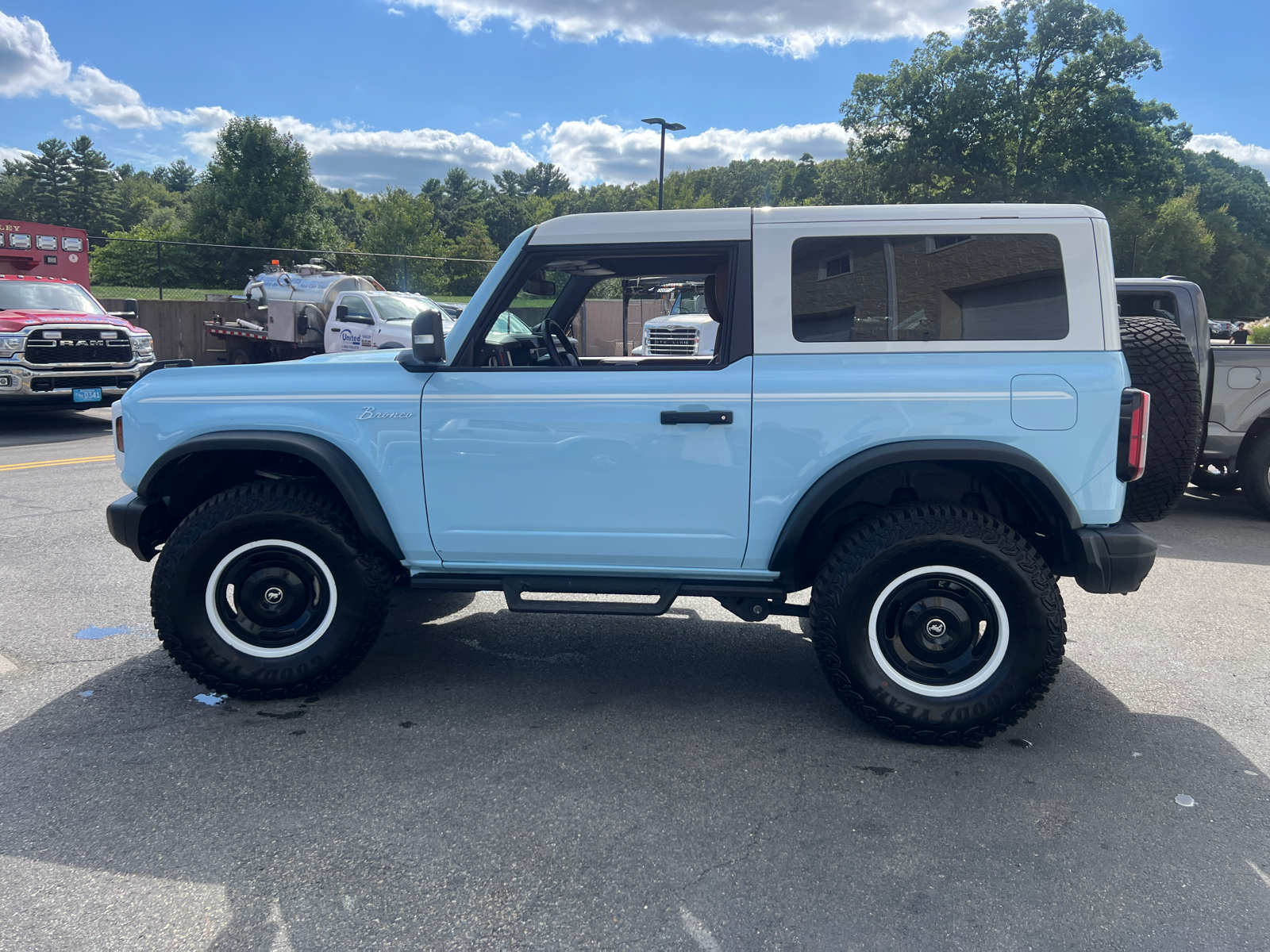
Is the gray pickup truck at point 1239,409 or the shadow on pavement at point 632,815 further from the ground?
the gray pickup truck at point 1239,409

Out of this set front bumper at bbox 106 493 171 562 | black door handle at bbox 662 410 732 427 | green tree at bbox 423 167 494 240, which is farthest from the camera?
green tree at bbox 423 167 494 240

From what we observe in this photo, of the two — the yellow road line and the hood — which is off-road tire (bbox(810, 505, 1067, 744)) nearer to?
the yellow road line

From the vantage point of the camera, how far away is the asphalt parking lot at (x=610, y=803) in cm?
235

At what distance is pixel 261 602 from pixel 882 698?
8.40 ft

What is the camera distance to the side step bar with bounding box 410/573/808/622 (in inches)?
140

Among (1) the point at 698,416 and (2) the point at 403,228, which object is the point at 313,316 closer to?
(1) the point at 698,416

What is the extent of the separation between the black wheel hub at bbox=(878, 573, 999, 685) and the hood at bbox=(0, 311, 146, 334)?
1212cm

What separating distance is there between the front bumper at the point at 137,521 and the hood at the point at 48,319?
9.57 meters

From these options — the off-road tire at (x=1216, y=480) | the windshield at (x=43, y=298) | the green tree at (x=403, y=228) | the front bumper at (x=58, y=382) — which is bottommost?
the off-road tire at (x=1216, y=480)

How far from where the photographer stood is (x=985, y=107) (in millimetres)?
42812

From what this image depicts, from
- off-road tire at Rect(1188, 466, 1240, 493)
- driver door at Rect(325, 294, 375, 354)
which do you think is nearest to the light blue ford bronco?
off-road tire at Rect(1188, 466, 1240, 493)

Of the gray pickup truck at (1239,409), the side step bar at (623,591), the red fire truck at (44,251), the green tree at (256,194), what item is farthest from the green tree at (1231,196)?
the side step bar at (623,591)

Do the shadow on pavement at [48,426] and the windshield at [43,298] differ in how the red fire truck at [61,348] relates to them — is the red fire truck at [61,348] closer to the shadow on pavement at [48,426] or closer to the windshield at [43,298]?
the windshield at [43,298]

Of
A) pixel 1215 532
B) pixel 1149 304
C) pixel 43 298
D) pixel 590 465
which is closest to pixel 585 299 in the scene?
pixel 590 465
